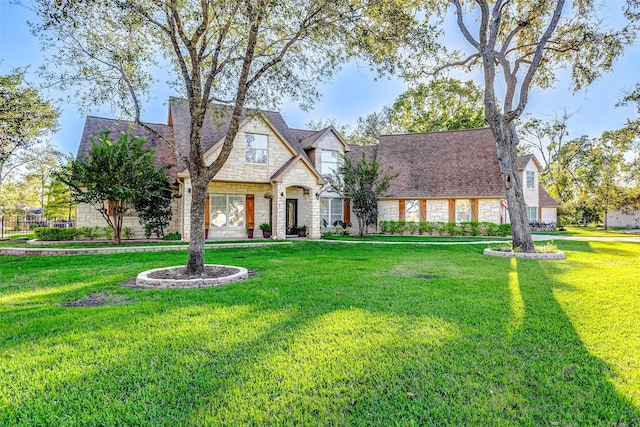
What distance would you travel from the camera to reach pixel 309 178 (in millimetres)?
17766

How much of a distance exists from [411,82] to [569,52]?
5.55m

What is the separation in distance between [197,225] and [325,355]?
507 centimetres

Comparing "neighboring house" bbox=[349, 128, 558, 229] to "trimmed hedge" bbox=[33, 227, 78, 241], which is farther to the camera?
"neighboring house" bbox=[349, 128, 558, 229]

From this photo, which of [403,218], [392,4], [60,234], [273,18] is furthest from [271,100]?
[403,218]

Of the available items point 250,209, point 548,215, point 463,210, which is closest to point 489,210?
point 463,210

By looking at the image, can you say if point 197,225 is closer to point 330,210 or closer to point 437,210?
point 330,210

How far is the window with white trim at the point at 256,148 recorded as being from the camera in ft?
56.8

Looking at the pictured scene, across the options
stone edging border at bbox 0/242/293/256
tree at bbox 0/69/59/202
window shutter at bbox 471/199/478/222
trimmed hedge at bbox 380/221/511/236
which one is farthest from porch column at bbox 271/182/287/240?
window shutter at bbox 471/199/478/222

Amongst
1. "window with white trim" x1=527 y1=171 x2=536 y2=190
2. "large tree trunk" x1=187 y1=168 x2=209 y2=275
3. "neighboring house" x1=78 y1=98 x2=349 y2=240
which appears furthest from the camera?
"window with white trim" x1=527 y1=171 x2=536 y2=190

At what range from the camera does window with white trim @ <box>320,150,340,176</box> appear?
2070cm

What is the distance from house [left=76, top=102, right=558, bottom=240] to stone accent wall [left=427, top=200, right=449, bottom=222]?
59 millimetres

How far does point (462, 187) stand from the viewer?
72.6ft

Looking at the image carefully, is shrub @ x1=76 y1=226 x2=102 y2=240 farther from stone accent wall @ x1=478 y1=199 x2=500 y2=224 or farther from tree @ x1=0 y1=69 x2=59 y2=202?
stone accent wall @ x1=478 y1=199 x2=500 y2=224

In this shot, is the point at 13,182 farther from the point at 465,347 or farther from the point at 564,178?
the point at 564,178
